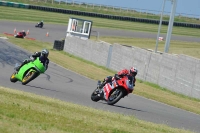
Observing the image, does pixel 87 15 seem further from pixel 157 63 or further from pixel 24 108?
pixel 24 108

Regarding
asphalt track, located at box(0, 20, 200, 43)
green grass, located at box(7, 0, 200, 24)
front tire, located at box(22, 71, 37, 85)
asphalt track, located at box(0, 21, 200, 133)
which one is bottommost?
green grass, located at box(7, 0, 200, 24)

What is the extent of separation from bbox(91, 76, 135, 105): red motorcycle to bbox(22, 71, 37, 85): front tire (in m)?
2.27

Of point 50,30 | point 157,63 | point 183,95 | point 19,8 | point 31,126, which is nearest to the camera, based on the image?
point 31,126

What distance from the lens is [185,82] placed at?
24.1 meters

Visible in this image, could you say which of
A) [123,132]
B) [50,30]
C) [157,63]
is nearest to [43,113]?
[123,132]

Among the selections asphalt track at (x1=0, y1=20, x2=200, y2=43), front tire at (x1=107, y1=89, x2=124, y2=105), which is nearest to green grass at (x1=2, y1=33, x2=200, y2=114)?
front tire at (x1=107, y1=89, x2=124, y2=105)

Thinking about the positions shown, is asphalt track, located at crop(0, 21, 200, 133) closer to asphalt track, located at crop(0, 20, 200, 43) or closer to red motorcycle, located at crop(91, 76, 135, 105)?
red motorcycle, located at crop(91, 76, 135, 105)

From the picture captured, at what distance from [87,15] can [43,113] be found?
200ft


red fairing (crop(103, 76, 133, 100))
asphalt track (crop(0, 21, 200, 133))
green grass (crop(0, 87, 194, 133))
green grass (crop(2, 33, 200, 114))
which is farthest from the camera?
green grass (crop(2, 33, 200, 114))

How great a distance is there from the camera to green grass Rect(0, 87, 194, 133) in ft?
29.3

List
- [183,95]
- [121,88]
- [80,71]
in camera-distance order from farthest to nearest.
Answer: [80,71], [183,95], [121,88]

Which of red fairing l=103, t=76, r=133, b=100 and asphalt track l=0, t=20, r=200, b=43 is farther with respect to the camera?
asphalt track l=0, t=20, r=200, b=43

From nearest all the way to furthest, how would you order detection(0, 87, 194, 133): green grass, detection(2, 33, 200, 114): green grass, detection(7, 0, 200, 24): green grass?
detection(0, 87, 194, 133): green grass, detection(2, 33, 200, 114): green grass, detection(7, 0, 200, 24): green grass

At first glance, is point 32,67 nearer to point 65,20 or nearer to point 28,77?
point 28,77
